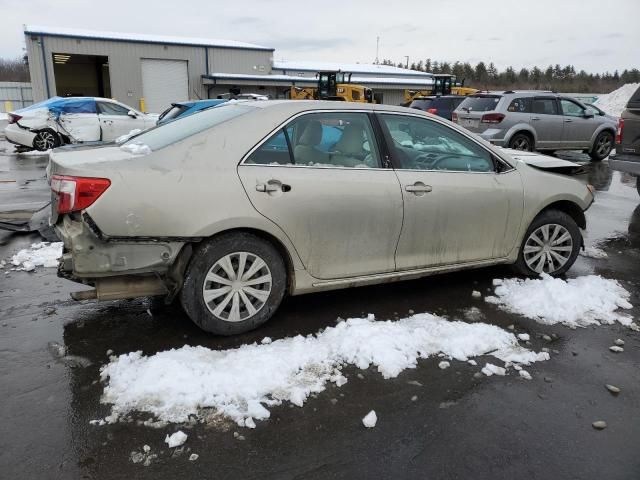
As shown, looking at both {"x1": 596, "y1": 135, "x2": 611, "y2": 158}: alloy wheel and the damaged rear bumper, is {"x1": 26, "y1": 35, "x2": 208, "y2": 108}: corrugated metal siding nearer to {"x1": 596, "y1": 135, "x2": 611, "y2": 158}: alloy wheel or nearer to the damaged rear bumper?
{"x1": 596, "y1": 135, "x2": 611, "y2": 158}: alloy wheel

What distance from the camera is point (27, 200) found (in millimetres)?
8555

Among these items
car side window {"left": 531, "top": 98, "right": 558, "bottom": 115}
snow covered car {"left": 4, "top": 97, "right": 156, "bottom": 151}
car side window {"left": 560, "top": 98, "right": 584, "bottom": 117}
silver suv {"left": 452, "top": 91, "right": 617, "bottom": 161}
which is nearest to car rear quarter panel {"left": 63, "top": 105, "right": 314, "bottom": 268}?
silver suv {"left": 452, "top": 91, "right": 617, "bottom": 161}

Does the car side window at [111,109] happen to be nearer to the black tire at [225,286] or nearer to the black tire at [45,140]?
the black tire at [45,140]

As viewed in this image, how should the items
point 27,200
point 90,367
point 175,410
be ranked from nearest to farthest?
point 175,410
point 90,367
point 27,200

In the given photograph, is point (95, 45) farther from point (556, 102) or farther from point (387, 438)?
point (387, 438)

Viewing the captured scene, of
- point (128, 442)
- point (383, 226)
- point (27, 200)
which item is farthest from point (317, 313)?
point (27, 200)

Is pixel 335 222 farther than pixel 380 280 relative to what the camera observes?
No

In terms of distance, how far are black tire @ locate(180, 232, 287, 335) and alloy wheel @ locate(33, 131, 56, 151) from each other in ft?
45.4

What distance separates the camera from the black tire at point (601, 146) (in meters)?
15.1

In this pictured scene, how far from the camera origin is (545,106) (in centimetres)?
1391

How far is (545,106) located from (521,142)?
1.33m

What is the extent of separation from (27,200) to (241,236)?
636 cm

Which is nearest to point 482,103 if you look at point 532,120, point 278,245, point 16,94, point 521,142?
point 532,120

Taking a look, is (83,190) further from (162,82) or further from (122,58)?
(162,82)
